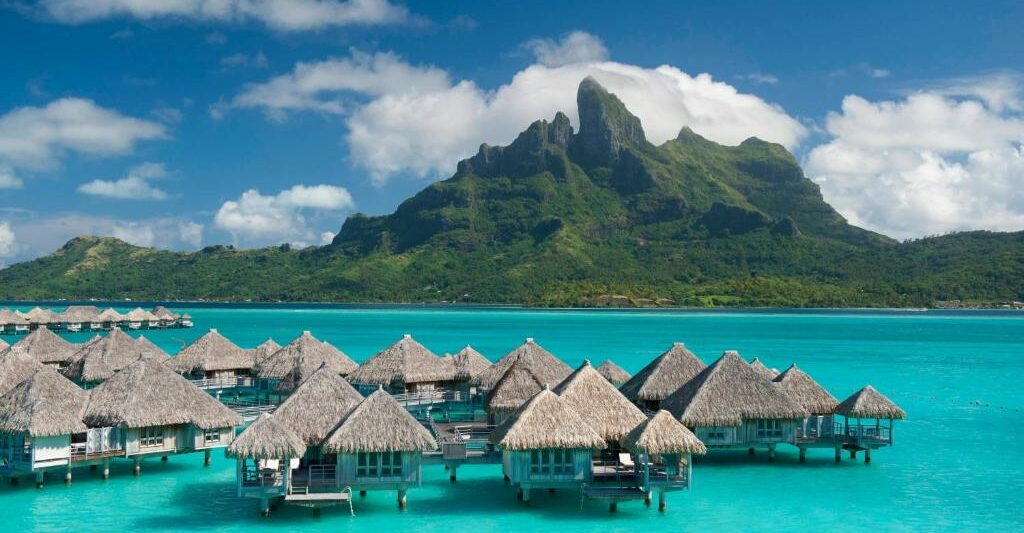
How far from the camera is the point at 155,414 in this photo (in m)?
29.0

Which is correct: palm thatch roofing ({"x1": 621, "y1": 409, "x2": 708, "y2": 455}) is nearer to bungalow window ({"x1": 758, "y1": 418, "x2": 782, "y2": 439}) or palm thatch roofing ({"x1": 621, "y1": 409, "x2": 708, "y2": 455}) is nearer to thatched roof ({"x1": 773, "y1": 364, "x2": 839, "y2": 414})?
bungalow window ({"x1": 758, "y1": 418, "x2": 782, "y2": 439})

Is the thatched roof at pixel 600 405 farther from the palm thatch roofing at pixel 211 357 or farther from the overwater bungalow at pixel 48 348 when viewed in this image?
the overwater bungalow at pixel 48 348

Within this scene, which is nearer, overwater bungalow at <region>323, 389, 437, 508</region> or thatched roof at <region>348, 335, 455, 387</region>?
overwater bungalow at <region>323, 389, 437, 508</region>

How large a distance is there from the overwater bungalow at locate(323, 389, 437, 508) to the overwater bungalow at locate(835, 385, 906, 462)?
51.1ft

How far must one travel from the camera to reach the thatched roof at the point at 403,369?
39.0m

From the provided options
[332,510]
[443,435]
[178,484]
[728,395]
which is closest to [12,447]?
[178,484]

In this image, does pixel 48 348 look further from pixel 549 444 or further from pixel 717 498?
pixel 717 498

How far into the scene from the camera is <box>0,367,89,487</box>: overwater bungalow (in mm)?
26516

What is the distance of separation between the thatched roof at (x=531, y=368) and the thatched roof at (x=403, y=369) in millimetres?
2249

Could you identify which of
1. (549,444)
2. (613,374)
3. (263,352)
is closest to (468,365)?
(613,374)

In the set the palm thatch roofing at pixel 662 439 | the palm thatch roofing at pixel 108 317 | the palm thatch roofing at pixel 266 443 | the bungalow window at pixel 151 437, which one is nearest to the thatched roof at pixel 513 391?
the palm thatch roofing at pixel 662 439

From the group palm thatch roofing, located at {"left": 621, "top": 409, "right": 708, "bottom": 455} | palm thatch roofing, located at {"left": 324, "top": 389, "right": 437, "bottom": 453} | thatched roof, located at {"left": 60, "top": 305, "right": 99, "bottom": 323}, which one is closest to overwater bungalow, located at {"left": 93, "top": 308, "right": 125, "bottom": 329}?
thatched roof, located at {"left": 60, "top": 305, "right": 99, "bottom": 323}

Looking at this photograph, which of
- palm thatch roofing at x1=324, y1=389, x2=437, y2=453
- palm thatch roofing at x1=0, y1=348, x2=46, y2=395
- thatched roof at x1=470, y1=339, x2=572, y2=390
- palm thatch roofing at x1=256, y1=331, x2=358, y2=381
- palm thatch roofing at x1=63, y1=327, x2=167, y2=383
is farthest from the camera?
palm thatch roofing at x1=63, y1=327, x2=167, y2=383

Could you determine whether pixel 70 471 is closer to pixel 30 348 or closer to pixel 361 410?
pixel 361 410
